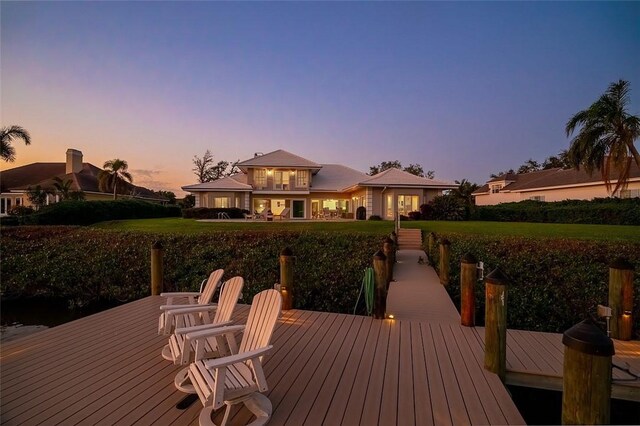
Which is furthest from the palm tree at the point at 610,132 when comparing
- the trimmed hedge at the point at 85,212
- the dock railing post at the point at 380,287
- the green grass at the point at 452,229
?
the trimmed hedge at the point at 85,212

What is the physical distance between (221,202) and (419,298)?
2271 centimetres

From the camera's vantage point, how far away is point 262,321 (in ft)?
10.4

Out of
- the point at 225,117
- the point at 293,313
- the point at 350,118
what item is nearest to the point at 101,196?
the point at 225,117

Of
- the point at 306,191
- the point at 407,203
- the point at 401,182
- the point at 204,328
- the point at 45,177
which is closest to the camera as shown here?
the point at 204,328

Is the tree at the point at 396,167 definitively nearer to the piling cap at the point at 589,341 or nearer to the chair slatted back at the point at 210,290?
the chair slatted back at the point at 210,290

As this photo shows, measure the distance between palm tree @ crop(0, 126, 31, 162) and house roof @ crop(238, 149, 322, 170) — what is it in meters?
14.8

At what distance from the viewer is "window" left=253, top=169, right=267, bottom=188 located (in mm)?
28781

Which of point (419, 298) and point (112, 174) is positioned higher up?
point (112, 174)

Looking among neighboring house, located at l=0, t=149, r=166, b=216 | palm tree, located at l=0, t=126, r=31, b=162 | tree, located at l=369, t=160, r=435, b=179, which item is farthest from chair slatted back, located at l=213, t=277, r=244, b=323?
tree, located at l=369, t=160, r=435, b=179

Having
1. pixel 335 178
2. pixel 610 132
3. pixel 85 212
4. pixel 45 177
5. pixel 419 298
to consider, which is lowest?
pixel 419 298

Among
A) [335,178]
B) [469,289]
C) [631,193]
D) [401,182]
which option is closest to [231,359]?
[469,289]

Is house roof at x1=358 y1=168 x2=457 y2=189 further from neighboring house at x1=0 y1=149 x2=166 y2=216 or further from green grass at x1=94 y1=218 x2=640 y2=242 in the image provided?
neighboring house at x1=0 y1=149 x2=166 y2=216

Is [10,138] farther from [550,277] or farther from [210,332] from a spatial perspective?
[550,277]

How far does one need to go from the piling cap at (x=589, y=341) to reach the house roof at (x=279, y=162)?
88.7 feet
